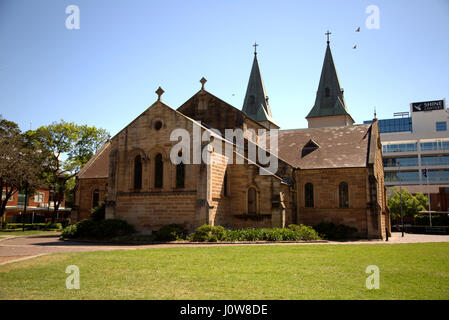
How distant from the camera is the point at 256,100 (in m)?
58.2

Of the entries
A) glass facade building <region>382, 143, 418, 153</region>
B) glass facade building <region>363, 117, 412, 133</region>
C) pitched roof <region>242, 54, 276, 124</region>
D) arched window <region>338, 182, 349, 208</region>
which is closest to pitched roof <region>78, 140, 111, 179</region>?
pitched roof <region>242, 54, 276, 124</region>

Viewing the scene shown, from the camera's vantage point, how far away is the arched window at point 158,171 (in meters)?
28.1

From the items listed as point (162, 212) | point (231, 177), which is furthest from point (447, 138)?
point (162, 212)

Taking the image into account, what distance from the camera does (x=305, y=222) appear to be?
32562 mm

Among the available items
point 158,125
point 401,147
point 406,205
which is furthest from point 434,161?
point 158,125

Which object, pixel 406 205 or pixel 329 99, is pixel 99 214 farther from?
pixel 406 205

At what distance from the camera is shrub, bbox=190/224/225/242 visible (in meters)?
23.6

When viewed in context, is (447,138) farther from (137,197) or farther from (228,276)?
(228,276)

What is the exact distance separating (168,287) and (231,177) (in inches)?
775

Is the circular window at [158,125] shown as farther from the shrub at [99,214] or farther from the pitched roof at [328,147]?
the pitched roof at [328,147]

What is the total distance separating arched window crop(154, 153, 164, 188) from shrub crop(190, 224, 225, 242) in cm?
569

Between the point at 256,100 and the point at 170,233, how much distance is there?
37.6 meters
